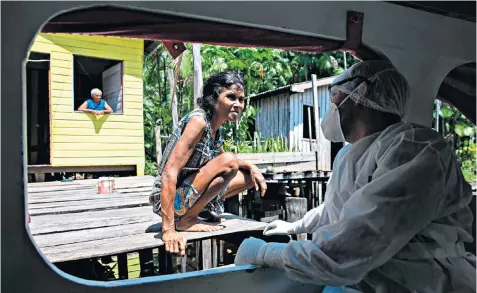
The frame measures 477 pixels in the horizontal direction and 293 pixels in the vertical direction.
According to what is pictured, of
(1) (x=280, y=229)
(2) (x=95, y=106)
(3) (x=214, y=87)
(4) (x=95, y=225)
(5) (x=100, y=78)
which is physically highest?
(5) (x=100, y=78)

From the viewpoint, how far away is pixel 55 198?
4.21m

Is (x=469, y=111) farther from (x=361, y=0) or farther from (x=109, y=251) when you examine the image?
(x=109, y=251)

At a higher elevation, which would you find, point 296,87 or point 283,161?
point 296,87

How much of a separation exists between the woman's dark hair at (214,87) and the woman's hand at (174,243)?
0.85 metres

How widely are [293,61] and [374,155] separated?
13.6 metres

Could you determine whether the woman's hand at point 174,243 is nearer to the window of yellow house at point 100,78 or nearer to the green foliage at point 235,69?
the green foliage at point 235,69

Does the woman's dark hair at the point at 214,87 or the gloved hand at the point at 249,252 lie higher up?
the woman's dark hair at the point at 214,87

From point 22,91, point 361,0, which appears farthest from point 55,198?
point 361,0

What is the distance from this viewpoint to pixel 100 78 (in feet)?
27.3

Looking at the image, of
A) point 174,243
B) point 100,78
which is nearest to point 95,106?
point 100,78

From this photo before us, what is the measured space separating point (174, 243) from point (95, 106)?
507 cm

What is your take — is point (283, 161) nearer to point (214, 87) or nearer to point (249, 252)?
point (214, 87)

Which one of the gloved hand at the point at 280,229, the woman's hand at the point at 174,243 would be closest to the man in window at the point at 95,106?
the woman's hand at the point at 174,243

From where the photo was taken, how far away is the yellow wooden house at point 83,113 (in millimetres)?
6484
